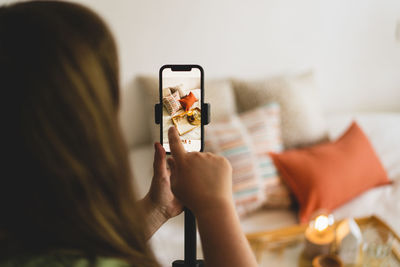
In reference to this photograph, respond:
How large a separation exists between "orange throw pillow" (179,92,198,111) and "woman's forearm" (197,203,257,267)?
174mm

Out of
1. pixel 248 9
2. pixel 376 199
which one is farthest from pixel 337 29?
pixel 376 199

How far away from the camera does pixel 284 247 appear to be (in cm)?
110

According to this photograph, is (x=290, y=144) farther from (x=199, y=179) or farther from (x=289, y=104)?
(x=199, y=179)

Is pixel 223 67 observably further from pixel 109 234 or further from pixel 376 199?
pixel 109 234

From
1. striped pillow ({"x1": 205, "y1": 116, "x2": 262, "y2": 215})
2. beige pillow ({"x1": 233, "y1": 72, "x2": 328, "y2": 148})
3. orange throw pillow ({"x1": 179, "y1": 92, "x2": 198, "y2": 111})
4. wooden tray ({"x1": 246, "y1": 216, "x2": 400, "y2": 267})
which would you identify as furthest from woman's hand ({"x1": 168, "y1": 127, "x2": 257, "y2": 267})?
beige pillow ({"x1": 233, "y1": 72, "x2": 328, "y2": 148})

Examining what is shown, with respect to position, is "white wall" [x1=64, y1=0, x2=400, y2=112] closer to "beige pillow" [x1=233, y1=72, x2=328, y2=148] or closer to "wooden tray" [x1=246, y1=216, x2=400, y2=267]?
"beige pillow" [x1=233, y1=72, x2=328, y2=148]

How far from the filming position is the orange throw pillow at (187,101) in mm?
559

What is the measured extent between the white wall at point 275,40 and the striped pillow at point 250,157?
0.37 m

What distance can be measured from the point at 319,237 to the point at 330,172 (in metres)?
0.37

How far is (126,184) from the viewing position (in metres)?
0.46

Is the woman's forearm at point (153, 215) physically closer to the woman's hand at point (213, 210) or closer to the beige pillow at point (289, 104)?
the woman's hand at point (213, 210)

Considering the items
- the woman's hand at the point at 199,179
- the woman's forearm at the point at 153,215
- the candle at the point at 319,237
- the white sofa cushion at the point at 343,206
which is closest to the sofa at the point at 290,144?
the white sofa cushion at the point at 343,206

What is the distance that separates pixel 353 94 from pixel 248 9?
36.7 inches

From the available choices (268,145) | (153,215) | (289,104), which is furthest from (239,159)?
(153,215)
